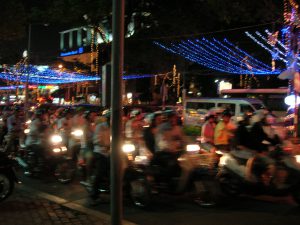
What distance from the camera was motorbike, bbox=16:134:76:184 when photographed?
9.93 m

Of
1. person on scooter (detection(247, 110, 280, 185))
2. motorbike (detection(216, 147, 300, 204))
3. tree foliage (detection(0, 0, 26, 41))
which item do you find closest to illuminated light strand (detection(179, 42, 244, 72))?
tree foliage (detection(0, 0, 26, 41))

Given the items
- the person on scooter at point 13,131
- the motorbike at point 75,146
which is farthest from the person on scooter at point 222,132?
the person on scooter at point 13,131

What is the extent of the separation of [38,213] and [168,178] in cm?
233

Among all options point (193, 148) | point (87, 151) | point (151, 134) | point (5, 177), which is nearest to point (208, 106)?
point (193, 148)

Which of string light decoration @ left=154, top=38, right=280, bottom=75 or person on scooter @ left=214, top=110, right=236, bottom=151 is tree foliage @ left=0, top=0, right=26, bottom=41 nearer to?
string light decoration @ left=154, top=38, right=280, bottom=75

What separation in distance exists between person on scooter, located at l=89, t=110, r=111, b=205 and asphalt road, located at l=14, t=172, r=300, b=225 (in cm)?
40

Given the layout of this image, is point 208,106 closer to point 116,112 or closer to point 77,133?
point 77,133

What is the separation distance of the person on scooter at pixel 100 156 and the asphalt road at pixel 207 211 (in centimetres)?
40

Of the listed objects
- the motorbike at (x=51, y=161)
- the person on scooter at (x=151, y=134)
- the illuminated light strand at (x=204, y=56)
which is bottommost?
the motorbike at (x=51, y=161)

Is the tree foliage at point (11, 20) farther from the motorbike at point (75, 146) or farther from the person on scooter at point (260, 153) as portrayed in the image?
the person on scooter at point (260, 153)

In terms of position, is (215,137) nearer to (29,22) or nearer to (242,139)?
(242,139)

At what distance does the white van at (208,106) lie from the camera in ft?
69.4

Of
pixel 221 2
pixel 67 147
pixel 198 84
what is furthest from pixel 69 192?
pixel 198 84

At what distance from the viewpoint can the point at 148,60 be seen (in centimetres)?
2366
